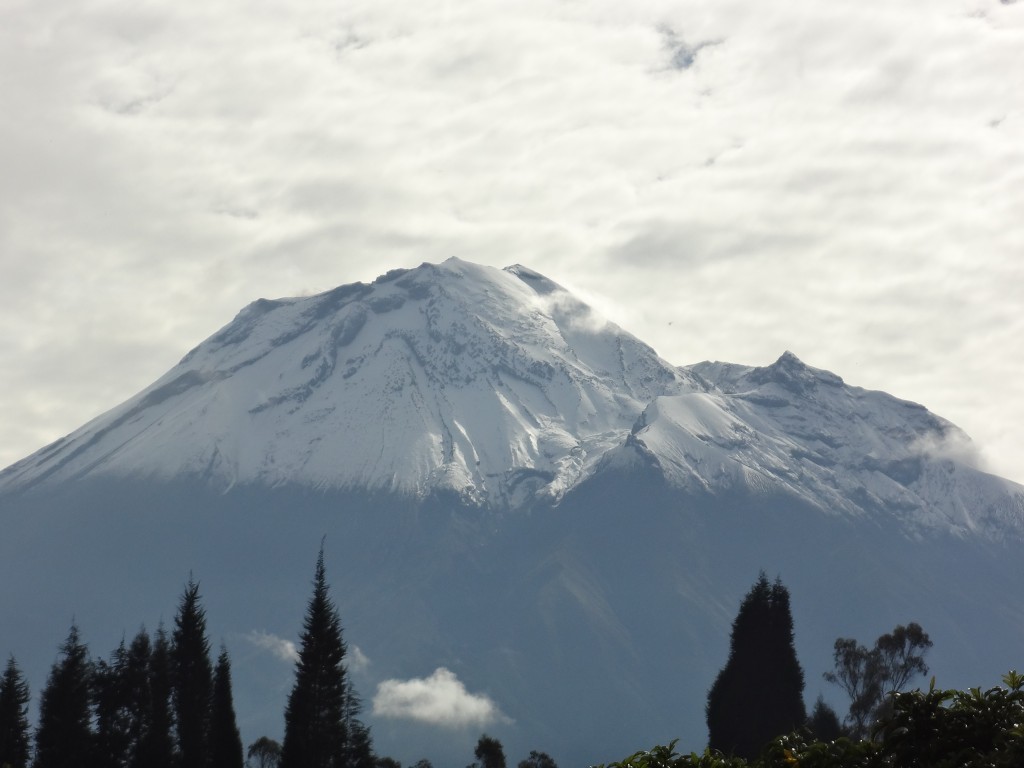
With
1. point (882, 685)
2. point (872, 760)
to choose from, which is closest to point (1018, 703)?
point (872, 760)

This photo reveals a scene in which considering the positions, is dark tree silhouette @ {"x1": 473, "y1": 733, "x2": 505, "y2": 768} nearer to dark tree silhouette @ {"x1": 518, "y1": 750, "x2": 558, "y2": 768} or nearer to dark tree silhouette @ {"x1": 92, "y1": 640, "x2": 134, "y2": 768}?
dark tree silhouette @ {"x1": 518, "y1": 750, "x2": 558, "y2": 768}

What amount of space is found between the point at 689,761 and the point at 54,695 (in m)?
59.6

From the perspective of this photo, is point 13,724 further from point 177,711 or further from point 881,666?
point 881,666

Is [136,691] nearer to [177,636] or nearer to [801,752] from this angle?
[177,636]

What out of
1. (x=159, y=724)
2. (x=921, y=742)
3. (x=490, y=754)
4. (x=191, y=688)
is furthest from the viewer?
(x=490, y=754)

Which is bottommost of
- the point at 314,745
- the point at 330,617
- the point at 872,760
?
the point at 872,760

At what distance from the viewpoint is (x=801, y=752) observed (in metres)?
31.4

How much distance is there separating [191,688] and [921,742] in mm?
60025

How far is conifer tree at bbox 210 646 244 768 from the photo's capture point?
78.9 m

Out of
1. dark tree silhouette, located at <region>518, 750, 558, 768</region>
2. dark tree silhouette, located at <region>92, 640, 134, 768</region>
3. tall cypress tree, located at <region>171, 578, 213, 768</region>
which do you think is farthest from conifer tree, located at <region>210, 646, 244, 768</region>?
dark tree silhouette, located at <region>518, 750, 558, 768</region>

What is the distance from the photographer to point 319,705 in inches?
3115

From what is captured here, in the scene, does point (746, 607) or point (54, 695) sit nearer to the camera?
point (54, 695)

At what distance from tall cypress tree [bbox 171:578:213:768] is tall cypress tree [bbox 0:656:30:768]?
8878mm

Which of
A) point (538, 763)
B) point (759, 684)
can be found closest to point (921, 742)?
point (759, 684)
